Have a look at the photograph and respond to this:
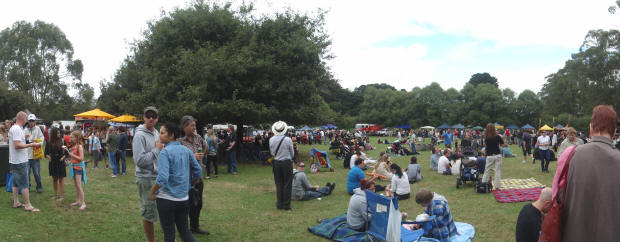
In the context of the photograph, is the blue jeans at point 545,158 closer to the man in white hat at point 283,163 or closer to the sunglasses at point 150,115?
the man in white hat at point 283,163

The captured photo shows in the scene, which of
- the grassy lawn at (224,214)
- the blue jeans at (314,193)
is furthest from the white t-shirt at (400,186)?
the blue jeans at (314,193)

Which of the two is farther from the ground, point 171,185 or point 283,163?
point 171,185

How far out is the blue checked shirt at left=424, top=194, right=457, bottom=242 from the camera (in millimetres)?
5785

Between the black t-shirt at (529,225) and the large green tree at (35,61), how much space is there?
4638 centimetres

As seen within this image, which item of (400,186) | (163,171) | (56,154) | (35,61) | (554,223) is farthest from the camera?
(35,61)

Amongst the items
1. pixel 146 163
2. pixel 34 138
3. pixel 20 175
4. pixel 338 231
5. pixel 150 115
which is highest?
pixel 150 115

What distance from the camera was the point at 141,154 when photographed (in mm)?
4477

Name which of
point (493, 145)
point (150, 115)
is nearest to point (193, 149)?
point (150, 115)

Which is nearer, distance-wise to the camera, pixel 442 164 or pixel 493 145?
pixel 493 145

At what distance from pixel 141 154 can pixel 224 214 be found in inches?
141

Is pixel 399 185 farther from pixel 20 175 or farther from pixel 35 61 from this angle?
pixel 35 61

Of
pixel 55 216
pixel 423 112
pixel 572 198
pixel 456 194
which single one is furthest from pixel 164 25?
pixel 423 112

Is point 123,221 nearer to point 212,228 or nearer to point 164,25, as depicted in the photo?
point 212,228

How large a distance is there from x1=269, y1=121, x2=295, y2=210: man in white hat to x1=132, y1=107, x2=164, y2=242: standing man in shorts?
3707 mm
